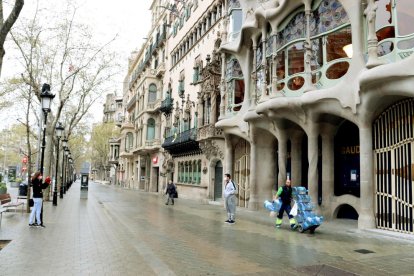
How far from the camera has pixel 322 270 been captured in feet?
23.2

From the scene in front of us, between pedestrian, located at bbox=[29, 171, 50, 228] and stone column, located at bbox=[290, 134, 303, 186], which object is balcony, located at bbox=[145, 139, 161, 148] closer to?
stone column, located at bbox=[290, 134, 303, 186]

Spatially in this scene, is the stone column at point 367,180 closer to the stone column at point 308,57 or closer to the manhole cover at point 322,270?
the stone column at point 308,57

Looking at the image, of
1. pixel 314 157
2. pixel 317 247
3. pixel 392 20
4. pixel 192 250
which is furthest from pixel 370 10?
pixel 192 250

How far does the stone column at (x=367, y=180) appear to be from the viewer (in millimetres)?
12414

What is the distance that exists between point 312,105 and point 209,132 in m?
11.0

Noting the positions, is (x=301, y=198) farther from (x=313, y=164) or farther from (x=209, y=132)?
(x=209, y=132)

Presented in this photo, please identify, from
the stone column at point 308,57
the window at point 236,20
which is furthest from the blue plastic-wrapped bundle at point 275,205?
the window at point 236,20

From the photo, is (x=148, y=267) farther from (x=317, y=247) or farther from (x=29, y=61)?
(x=29, y=61)

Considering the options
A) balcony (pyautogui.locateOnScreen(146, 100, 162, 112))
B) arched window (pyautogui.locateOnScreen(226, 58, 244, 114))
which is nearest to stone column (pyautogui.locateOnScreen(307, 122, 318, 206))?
arched window (pyautogui.locateOnScreen(226, 58, 244, 114))

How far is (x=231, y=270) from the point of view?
6.95m

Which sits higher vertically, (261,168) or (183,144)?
(183,144)

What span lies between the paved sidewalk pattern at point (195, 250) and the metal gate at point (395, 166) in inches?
31.3

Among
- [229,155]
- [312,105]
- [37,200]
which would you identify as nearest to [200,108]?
[229,155]

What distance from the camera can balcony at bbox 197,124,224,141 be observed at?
2408 centimetres
